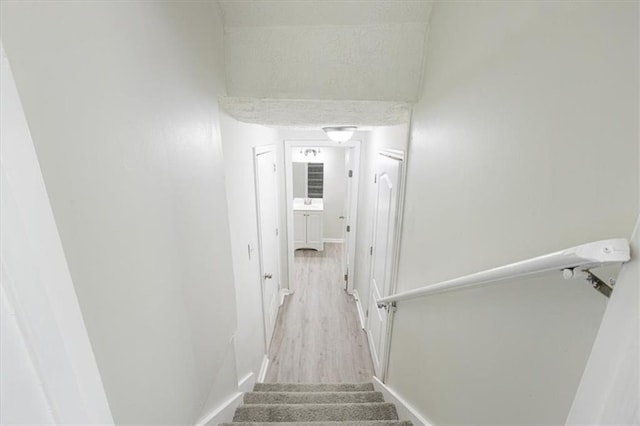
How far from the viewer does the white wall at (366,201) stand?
234 centimetres

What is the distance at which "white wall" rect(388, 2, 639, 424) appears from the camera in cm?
45

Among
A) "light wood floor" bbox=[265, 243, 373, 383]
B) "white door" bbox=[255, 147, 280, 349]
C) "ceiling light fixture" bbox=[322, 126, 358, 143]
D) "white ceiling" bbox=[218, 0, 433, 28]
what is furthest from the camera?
"light wood floor" bbox=[265, 243, 373, 383]

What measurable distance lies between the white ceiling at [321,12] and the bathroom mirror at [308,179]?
13.6 ft

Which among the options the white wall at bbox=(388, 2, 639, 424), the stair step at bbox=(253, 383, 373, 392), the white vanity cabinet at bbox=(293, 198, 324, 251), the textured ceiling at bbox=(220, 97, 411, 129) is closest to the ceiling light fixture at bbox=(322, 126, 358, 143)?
the textured ceiling at bbox=(220, 97, 411, 129)

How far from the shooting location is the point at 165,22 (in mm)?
782

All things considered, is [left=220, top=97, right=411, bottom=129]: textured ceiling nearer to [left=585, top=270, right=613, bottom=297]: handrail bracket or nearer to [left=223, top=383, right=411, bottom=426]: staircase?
[left=585, top=270, right=613, bottom=297]: handrail bracket

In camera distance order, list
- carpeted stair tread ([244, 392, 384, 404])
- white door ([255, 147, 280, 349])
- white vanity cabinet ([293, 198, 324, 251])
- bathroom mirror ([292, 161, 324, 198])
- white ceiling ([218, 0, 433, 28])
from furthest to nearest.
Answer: bathroom mirror ([292, 161, 324, 198]), white vanity cabinet ([293, 198, 324, 251]), white door ([255, 147, 280, 349]), carpeted stair tread ([244, 392, 384, 404]), white ceiling ([218, 0, 433, 28])

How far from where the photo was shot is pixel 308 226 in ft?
17.6

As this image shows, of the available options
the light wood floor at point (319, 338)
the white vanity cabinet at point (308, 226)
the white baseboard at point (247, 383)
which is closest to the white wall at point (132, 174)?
the white baseboard at point (247, 383)

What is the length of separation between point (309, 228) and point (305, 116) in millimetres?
3803

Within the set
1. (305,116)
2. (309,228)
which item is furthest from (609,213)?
(309,228)

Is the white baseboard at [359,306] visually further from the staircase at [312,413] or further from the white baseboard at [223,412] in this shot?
the white baseboard at [223,412]

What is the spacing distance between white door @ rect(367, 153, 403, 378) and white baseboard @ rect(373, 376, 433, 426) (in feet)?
0.43

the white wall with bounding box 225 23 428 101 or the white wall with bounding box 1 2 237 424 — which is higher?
the white wall with bounding box 225 23 428 101
